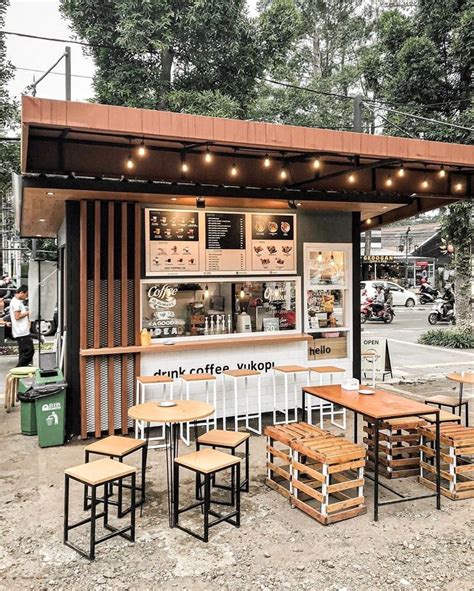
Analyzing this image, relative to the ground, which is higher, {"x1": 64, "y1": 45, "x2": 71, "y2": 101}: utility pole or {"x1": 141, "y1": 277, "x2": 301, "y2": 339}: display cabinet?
{"x1": 64, "y1": 45, "x2": 71, "y2": 101}: utility pole

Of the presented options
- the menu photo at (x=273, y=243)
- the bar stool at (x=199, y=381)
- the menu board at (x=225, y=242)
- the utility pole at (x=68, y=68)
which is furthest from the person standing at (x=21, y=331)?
the menu photo at (x=273, y=243)

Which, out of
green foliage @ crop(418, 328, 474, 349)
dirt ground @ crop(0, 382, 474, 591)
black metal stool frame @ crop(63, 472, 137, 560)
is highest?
green foliage @ crop(418, 328, 474, 349)

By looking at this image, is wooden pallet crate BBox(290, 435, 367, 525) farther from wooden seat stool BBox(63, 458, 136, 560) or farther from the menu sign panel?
the menu sign panel

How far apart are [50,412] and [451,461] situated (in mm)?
3931

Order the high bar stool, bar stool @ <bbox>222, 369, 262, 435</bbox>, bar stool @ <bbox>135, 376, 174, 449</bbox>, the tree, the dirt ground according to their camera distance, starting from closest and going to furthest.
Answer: the dirt ground, bar stool @ <bbox>135, 376, 174, 449</bbox>, bar stool @ <bbox>222, 369, 262, 435</bbox>, the high bar stool, the tree

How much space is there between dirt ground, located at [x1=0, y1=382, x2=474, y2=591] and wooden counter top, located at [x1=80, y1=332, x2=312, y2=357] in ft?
5.64

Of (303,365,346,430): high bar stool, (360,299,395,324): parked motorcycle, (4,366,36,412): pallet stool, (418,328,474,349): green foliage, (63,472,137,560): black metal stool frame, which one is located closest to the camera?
(63,472,137,560): black metal stool frame

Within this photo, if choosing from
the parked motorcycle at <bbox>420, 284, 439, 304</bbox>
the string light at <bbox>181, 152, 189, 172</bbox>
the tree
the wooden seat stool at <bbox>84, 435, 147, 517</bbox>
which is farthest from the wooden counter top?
the parked motorcycle at <bbox>420, 284, 439, 304</bbox>

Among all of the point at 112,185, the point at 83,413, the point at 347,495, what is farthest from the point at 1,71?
the point at 347,495

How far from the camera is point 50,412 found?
540 cm

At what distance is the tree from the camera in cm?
1340

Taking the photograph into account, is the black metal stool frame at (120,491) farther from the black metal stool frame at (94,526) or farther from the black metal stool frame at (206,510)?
the black metal stool frame at (206,510)

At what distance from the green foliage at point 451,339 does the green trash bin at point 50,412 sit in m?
10.5

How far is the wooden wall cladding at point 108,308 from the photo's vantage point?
18.8 ft
